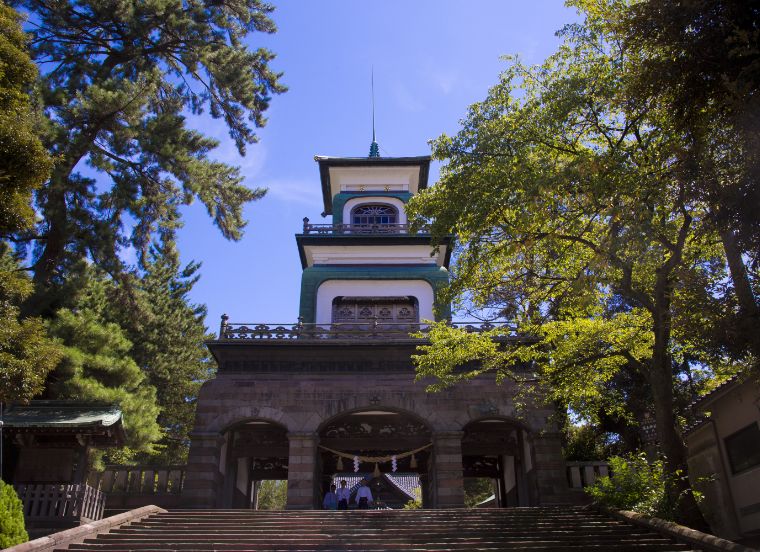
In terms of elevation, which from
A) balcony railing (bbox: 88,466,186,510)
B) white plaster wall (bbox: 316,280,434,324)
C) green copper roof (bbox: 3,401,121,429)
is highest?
white plaster wall (bbox: 316,280,434,324)

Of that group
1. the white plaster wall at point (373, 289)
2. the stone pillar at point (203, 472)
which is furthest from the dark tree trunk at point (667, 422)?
→ the stone pillar at point (203, 472)

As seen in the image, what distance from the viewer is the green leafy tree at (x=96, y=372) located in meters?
17.6

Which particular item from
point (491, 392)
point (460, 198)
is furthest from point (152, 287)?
point (460, 198)

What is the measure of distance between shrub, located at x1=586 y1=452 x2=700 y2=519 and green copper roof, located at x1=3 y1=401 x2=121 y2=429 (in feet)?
36.3

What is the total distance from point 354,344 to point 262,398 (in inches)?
121

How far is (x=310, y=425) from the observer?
17266 millimetres

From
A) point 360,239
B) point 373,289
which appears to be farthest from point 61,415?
point 360,239

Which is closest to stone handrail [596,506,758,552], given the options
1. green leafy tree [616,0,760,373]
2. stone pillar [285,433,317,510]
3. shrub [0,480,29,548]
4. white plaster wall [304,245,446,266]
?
green leafy tree [616,0,760,373]

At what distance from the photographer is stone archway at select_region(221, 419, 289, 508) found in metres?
18.5

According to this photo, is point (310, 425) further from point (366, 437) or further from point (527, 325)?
point (527, 325)

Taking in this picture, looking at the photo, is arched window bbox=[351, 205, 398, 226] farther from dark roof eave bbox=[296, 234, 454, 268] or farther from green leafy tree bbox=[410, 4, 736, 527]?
green leafy tree bbox=[410, 4, 736, 527]

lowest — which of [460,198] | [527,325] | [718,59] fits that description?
[527,325]

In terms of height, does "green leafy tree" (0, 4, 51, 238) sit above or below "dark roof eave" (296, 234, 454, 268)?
below

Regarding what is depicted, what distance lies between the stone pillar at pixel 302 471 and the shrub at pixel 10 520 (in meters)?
7.37
